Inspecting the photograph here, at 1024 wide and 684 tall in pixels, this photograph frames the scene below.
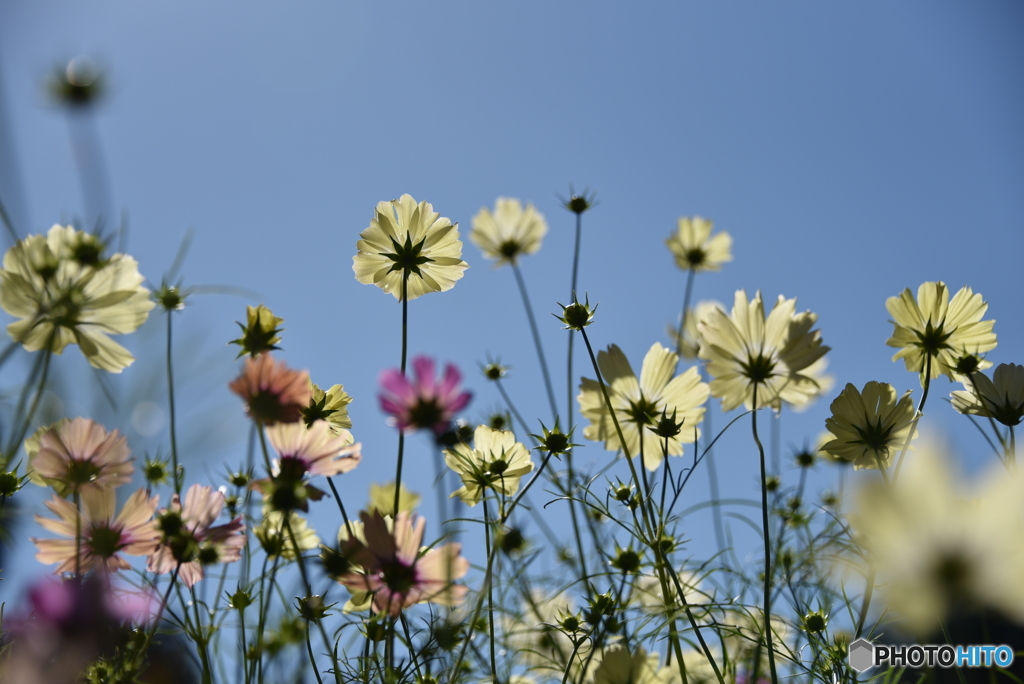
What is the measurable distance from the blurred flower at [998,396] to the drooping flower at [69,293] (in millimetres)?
802

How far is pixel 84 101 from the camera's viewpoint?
0.55 meters

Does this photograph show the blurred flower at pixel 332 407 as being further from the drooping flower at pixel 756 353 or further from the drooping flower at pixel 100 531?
the drooping flower at pixel 756 353

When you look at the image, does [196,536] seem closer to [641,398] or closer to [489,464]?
[489,464]

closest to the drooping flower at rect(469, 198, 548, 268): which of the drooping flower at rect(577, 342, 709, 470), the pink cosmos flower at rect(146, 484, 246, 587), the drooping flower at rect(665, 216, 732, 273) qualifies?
the drooping flower at rect(665, 216, 732, 273)

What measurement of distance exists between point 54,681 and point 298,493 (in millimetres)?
142

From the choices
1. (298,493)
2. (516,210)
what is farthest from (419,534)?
(516,210)

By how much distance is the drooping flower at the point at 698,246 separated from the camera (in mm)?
1603

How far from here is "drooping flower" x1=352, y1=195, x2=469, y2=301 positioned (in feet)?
2.20

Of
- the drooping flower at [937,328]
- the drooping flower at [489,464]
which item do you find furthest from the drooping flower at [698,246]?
the drooping flower at [489,464]

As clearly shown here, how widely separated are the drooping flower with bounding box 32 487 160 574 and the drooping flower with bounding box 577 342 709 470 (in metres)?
0.42

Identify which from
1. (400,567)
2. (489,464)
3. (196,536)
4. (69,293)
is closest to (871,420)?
(489,464)

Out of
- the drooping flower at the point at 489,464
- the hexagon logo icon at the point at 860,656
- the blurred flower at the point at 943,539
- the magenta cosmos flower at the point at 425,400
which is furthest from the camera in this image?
the drooping flower at the point at 489,464

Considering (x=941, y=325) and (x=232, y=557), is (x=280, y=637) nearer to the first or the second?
(x=232, y=557)

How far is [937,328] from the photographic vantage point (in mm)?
695
